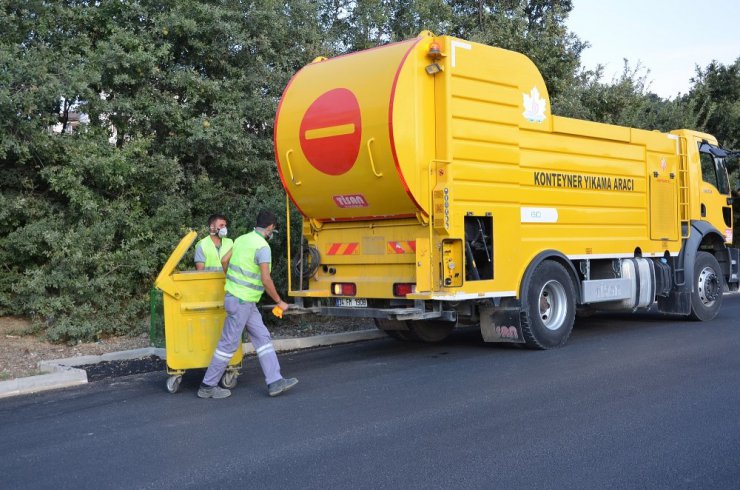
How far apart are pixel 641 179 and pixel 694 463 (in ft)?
22.3

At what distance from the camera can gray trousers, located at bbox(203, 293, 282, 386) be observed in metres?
6.99

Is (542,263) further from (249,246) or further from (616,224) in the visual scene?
(249,246)

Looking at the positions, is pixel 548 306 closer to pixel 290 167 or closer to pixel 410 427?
pixel 290 167

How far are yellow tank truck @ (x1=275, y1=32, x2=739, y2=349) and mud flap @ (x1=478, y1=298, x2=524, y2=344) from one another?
0.01m

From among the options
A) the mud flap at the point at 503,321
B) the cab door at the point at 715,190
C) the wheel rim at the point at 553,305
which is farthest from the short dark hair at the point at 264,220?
the cab door at the point at 715,190

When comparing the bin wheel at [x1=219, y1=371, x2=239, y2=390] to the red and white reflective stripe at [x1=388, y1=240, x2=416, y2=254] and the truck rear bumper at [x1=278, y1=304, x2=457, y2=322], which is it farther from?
the red and white reflective stripe at [x1=388, y1=240, x2=416, y2=254]

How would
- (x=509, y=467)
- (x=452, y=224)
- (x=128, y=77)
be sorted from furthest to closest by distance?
(x=128, y=77), (x=452, y=224), (x=509, y=467)

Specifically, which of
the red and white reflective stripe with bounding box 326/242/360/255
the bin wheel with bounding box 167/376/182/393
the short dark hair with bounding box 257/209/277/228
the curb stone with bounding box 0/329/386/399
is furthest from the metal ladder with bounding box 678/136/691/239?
the bin wheel with bounding box 167/376/182/393

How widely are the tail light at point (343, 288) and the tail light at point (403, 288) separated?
61 centimetres

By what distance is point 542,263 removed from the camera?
9156 millimetres

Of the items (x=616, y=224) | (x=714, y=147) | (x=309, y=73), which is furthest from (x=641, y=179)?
(x=309, y=73)

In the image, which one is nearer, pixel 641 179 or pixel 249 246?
pixel 249 246

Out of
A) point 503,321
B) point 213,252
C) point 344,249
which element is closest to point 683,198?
point 503,321

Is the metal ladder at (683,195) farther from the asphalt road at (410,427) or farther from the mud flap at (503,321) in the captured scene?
the mud flap at (503,321)
